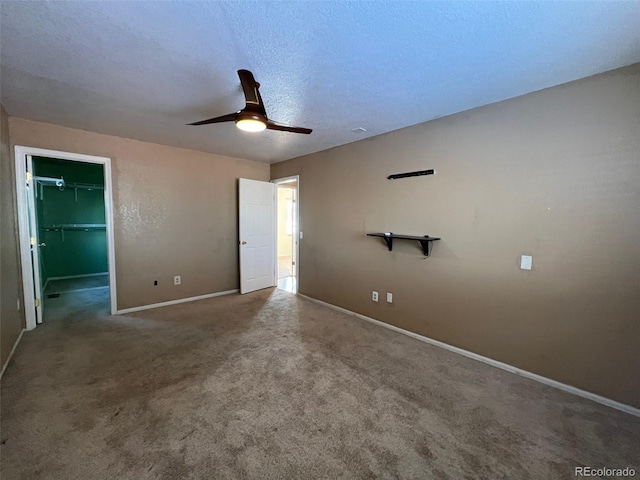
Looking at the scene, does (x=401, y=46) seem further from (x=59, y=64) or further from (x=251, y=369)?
(x=251, y=369)

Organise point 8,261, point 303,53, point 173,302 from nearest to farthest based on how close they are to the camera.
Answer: point 303,53 → point 8,261 → point 173,302

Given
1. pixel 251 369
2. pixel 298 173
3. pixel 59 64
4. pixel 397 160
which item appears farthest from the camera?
pixel 298 173

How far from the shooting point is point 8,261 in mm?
2697

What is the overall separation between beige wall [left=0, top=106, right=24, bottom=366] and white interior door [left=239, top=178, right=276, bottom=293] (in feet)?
8.73

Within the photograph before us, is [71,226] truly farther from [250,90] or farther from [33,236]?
[250,90]

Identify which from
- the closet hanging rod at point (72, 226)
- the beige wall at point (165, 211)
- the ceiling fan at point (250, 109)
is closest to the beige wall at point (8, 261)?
the beige wall at point (165, 211)

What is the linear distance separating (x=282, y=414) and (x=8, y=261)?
10.4ft

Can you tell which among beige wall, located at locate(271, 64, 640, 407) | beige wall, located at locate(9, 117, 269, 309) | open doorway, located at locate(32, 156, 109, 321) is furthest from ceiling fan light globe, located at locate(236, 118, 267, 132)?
open doorway, located at locate(32, 156, 109, 321)

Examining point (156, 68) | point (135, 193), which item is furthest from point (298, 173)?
point (156, 68)

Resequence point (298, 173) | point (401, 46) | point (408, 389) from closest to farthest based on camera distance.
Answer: point (401, 46) → point (408, 389) → point (298, 173)

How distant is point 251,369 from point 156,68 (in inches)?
100

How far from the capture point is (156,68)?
1949 millimetres

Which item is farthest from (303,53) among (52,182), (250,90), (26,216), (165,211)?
(52,182)

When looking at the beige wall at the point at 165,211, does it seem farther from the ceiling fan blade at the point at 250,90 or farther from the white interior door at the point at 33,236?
the ceiling fan blade at the point at 250,90
